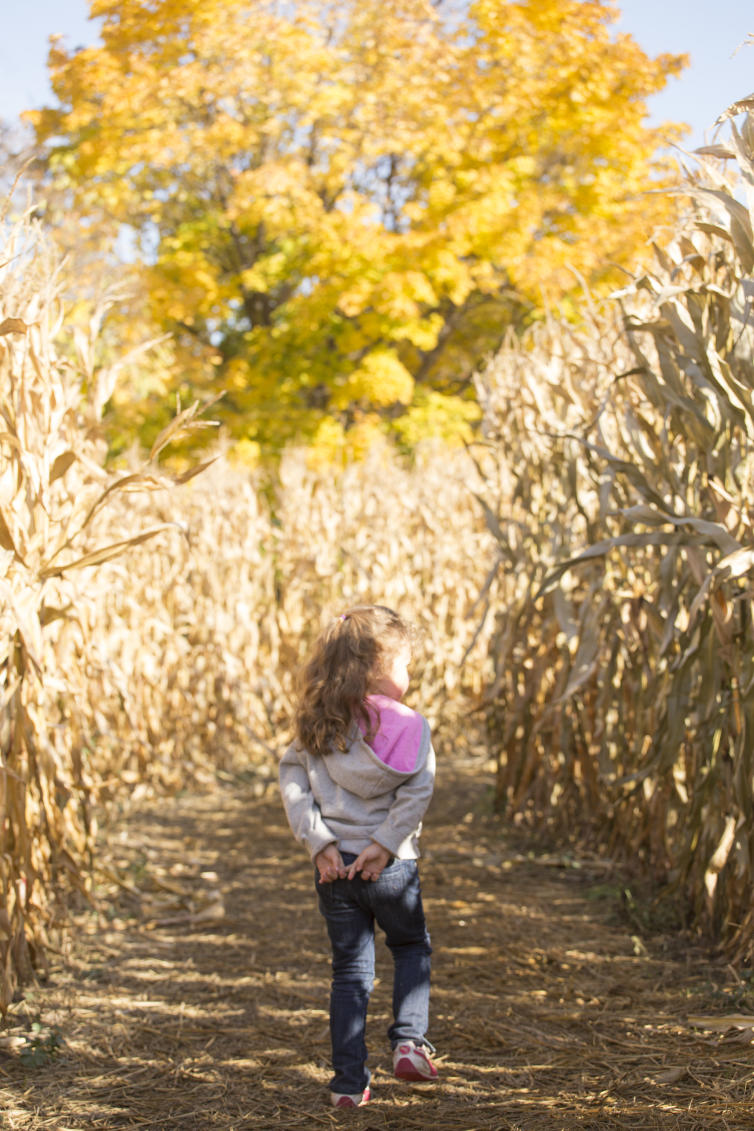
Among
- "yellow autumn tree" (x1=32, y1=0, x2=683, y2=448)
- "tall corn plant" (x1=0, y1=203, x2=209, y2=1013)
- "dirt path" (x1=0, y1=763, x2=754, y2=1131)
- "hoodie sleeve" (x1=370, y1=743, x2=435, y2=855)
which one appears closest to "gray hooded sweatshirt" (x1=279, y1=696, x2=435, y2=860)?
"hoodie sleeve" (x1=370, y1=743, x2=435, y2=855)

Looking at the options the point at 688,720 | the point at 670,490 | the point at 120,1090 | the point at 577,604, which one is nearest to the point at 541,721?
the point at 577,604

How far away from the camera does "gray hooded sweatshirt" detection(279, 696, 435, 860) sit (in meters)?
2.58

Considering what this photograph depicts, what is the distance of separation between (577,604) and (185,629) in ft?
9.58

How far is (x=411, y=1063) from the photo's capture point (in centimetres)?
256

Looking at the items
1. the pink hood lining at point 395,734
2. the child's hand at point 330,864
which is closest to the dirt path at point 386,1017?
the child's hand at point 330,864

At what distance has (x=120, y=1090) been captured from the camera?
268 cm

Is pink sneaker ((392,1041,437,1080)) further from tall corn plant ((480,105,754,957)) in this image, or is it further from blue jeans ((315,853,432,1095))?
tall corn plant ((480,105,754,957))

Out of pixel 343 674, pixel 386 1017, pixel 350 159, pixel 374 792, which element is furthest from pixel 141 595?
pixel 350 159

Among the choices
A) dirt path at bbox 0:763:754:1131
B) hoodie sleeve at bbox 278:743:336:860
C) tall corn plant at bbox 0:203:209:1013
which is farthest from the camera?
tall corn plant at bbox 0:203:209:1013

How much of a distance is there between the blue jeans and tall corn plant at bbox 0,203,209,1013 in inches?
36.0

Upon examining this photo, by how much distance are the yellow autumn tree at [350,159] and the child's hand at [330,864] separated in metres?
9.70

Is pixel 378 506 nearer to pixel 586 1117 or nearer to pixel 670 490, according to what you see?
pixel 670 490

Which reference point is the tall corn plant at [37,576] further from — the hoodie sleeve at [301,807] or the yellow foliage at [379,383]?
the yellow foliage at [379,383]

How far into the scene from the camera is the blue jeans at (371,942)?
258cm
